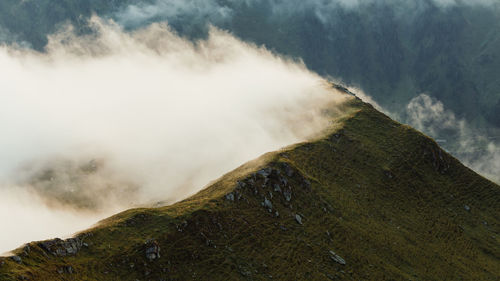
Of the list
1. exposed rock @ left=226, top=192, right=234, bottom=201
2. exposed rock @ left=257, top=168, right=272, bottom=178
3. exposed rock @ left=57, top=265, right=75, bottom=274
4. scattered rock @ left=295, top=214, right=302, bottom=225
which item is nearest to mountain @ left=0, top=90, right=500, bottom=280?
scattered rock @ left=295, top=214, right=302, bottom=225

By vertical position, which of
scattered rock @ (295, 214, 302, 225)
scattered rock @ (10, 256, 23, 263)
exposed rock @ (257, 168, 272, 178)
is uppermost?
exposed rock @ (257, 168, 272, 178)

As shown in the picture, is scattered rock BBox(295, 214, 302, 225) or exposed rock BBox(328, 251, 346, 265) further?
scattered rock BBox(295, 214, 302, 225)

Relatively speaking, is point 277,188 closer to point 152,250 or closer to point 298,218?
point 298,218

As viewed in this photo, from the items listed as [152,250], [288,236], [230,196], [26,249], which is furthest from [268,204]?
[26,249]

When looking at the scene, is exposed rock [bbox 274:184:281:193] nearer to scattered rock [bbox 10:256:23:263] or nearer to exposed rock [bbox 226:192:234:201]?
exposed rock [bbox 226:192:234:201]

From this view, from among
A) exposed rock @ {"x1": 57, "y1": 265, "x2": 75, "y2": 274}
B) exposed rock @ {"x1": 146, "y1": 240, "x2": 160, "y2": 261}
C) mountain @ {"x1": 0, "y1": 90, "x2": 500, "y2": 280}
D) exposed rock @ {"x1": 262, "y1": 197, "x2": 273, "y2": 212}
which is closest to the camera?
exposed rock @ {"x1": 57, "y1": 265, "x2": 75, "y2": 274}

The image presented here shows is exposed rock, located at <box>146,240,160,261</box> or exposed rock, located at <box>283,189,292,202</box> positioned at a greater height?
exposed rock, located at <box>283,189,292,202</box>

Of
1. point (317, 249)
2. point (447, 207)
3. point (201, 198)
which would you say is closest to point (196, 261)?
point (201, 198)
